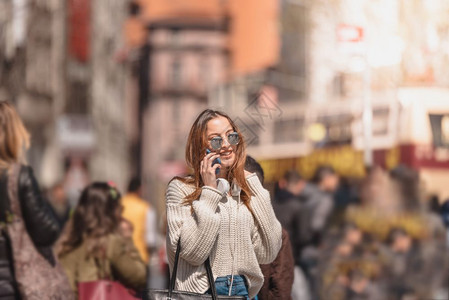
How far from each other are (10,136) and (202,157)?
201cm

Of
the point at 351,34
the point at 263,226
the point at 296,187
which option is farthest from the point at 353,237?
the point at 263,226

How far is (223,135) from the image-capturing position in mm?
4605

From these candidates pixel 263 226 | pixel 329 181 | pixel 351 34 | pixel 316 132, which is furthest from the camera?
pixel 316 132

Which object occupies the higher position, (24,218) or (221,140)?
(221,140)

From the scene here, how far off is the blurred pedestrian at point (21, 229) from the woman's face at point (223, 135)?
5.99ft

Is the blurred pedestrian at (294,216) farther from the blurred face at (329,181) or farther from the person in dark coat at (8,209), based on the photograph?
the person in dark coat at (8,209)

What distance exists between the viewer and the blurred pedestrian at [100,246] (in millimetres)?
6973

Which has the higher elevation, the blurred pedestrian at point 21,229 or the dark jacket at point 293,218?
the blurred pedestrian at point 21,229

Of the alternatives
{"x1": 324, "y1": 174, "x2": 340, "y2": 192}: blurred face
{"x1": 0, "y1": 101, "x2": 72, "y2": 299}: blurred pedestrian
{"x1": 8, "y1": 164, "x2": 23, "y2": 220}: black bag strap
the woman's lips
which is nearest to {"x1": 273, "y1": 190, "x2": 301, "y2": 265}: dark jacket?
{"x1": 324, "y1": 174, "x2": 340, "y2": 192}: blurred face

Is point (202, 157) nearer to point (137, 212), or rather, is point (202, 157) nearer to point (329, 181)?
point (137, 212)

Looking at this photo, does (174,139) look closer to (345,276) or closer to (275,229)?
(345,276)

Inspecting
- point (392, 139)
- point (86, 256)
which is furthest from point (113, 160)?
point (86, 256)

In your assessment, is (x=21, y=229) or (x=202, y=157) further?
(x=21, y=229)

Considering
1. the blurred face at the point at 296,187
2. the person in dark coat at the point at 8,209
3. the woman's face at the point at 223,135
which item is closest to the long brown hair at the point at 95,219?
the person in dark coat at the point at 8,209
